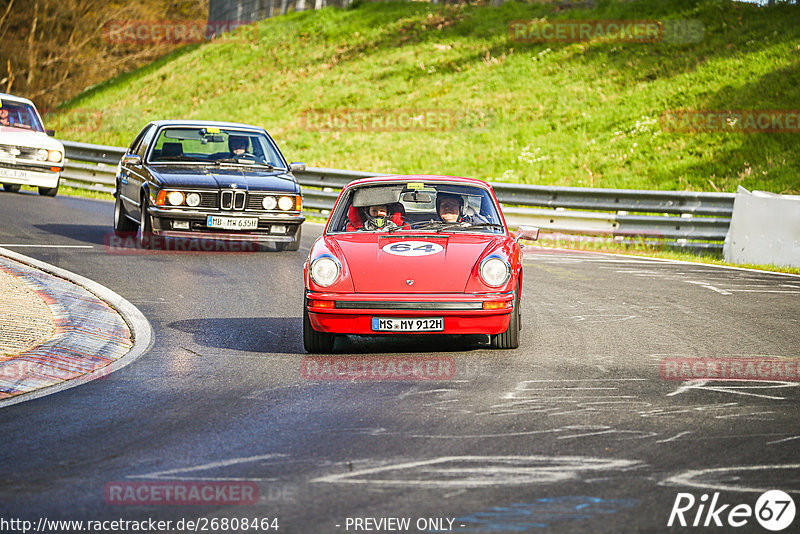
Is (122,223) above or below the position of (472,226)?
below

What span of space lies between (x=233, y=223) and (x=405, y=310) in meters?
6.49

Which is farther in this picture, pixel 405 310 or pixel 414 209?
pixel 414 209

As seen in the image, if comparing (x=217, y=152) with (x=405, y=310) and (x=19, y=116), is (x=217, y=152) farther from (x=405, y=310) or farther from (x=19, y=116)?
→ (x=405, y=310)

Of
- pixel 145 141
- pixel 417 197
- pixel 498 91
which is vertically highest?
pixel 498 91

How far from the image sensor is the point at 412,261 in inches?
310

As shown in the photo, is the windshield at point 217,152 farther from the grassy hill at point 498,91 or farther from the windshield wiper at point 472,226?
the grassy hill at point 498,91

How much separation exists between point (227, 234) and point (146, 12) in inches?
1826

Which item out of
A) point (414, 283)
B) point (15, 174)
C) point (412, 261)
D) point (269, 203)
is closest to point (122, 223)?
point (269, 203)

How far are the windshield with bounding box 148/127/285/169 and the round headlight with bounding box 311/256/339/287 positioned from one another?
22.4 ft

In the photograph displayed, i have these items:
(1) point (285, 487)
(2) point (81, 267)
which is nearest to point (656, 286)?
(2) point (81, 267)

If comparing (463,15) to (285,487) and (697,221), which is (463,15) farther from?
(285,487)

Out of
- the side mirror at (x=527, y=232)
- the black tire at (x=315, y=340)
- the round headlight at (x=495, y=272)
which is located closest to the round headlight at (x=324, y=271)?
the black tire at (x=315, y=340)

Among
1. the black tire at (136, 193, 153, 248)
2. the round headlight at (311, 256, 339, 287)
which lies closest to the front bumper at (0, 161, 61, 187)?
the black tire at (136, 193, 153, 248)

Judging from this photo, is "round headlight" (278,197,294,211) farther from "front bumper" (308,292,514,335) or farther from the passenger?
"front bumper" (308,292,514,335)
